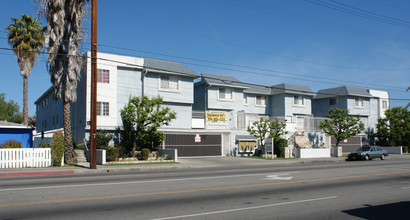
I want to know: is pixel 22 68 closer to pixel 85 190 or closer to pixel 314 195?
pixel 85 190

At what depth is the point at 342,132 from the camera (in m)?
39.1

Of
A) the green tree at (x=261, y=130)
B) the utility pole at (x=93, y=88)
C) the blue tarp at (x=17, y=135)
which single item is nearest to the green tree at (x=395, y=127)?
the green tree at (x=261, y=130)

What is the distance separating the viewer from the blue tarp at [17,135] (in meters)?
25.8

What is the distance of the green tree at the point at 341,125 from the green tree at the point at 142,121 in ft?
66.3

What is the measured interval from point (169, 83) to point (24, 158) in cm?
1465

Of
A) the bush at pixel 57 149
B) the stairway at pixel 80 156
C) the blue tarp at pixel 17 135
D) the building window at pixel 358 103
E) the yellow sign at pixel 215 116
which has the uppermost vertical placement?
the building window at pixel 358 103

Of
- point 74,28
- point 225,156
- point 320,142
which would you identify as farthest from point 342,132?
point 74,28

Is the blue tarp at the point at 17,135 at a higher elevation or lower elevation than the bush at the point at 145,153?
higher

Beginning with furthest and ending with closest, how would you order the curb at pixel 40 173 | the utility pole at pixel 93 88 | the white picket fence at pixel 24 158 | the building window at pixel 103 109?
the building window at pixel 103 109 < the white picket fence at pixel 24 158 < the utility pole at pixel 93 88 < the curb at pixel 40 173

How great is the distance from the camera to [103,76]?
29.4m

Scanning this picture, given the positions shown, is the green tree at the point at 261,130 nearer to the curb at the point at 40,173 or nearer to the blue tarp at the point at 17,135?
the curb at the point at 40,173

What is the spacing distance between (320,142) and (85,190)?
3470 centimetres

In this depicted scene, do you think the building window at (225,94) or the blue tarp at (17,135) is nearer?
the blue tarp at (17,135)

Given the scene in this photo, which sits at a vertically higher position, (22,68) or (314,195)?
(22,68)
